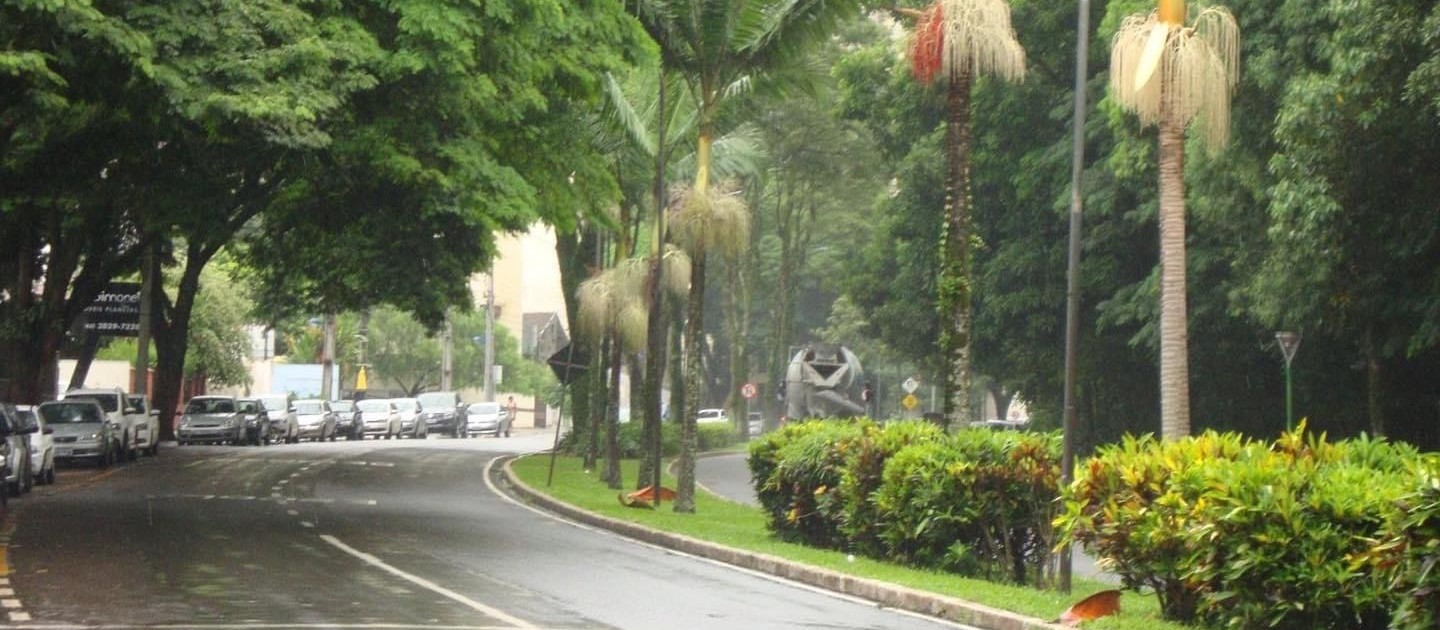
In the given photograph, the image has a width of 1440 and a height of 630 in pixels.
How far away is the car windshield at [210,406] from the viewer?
192 feet

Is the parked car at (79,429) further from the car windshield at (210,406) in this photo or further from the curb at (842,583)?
the car windshield at (210,406)

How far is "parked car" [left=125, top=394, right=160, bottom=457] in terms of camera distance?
46.8m

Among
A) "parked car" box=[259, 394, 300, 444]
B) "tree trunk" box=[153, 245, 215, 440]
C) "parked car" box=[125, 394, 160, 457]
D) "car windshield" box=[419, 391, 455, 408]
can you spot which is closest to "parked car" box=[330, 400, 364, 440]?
"parked car" box=[259, 394, 300, 444]

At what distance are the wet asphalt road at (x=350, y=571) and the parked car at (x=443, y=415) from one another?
5014 cm

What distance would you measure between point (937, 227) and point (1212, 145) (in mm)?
27599

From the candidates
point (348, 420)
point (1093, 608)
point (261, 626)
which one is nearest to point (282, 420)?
point (348, 420)

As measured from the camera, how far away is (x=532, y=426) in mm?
118000

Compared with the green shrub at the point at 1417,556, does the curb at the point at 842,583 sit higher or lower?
lower

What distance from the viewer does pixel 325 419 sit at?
69562 millimetres

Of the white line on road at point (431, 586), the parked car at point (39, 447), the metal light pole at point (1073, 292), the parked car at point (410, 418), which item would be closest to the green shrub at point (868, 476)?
the metal light pole at point (1073, 292)

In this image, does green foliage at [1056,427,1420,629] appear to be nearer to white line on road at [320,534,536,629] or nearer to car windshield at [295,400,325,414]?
white line on road at [320,534,536,629]

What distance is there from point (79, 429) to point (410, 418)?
3958cm

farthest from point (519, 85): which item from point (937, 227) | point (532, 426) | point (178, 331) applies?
point (532, 426)

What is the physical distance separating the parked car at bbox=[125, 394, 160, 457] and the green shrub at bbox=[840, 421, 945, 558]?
29.5m
